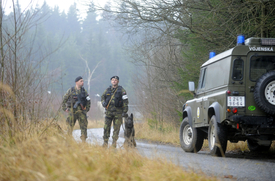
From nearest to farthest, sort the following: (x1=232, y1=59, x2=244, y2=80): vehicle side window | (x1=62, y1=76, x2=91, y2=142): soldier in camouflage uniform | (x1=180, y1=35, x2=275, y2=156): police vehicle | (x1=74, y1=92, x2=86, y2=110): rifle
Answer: (x1=180, y1=35, x2=275, y2=156): police vehicle
(x1=232, y1=59, x2=244, y2=80): vehicle side window
(x1=62, y1=76, x2=91, y2=142): soldier in camouflage uniform
(x1=74, y1=92, x2=86, y2=110): rifle

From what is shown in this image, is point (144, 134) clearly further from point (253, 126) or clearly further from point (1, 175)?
point (1, 175)

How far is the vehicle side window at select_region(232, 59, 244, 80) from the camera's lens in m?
8.32

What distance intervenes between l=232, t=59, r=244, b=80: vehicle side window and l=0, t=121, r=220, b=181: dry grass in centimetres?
317

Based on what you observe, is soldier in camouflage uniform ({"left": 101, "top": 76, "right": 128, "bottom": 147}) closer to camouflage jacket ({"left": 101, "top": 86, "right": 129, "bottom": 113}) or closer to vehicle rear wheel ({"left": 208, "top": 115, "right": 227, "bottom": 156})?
camouflage jacket ({"left": 101, "top": 86, "right": 129, "bottom": 113})

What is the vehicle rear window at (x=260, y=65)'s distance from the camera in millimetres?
A: 8383

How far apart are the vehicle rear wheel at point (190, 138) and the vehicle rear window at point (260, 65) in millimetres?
2649

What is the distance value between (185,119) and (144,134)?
22.9ft

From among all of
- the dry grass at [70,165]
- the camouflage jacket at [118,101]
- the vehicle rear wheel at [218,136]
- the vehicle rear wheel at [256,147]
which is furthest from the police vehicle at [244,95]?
the dry grass at [70,165]

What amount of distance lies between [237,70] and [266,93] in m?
0.83

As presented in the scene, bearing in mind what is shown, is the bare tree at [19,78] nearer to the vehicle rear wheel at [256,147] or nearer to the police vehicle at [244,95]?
the police vehicle at [244,95]

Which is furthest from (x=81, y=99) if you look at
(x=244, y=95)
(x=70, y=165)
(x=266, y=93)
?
(x=70, y=165)

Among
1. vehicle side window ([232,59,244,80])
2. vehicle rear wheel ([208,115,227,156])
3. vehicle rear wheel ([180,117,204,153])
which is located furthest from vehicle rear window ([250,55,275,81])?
vehicle rear wheel ([180,117,204,153])

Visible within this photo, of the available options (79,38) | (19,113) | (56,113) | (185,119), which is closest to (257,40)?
(185,119)

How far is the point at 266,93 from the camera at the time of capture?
7.87 metres
